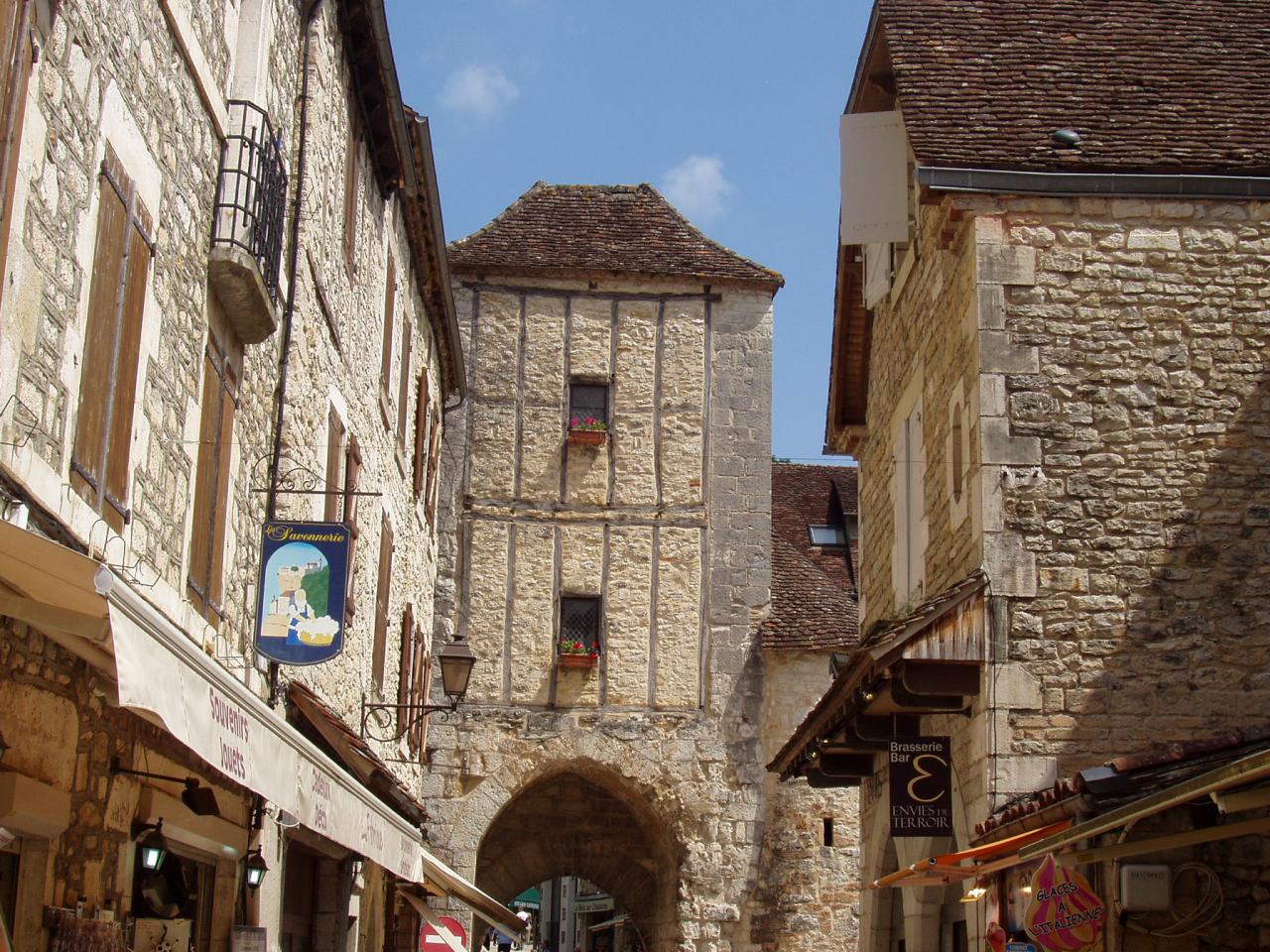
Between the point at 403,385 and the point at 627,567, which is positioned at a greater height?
the point at 403,385

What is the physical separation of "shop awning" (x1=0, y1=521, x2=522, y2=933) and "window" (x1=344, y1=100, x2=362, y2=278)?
5.95 m

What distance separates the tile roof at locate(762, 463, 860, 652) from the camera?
20438mm

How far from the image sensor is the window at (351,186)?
39.0 ft

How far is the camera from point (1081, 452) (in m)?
9.60

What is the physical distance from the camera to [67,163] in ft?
18.1

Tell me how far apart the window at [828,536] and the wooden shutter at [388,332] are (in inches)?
381

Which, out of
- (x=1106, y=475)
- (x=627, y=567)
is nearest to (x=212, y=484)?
(x=1106, y=475)

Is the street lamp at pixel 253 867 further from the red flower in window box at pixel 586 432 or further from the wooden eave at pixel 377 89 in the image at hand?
the red flower in window box at pixel 586 432

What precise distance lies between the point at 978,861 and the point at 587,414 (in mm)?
13161

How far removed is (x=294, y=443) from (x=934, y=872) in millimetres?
4333

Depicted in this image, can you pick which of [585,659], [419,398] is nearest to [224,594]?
[419,398]

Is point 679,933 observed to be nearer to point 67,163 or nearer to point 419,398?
point 419,398

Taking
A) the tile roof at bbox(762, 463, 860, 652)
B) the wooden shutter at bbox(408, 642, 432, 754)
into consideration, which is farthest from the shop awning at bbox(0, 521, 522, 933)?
the tile roof at bbox(762, 463, 860, 652)

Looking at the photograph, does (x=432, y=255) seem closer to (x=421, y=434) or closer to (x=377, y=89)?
(x=421, y=434)
